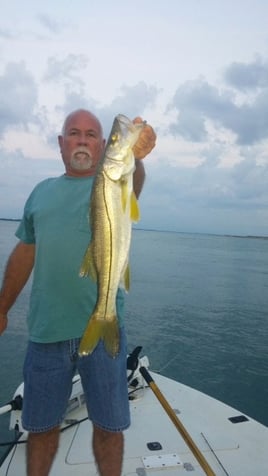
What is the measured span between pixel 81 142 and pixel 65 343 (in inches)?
73.3

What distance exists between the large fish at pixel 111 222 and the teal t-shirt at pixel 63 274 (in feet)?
1.54

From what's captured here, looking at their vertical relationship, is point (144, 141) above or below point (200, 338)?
above

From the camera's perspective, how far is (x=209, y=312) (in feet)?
74.4

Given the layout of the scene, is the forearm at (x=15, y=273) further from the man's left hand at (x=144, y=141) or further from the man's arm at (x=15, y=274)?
the man's left hand at (x=144, y=141)

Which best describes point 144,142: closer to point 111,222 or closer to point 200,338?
point 111,222

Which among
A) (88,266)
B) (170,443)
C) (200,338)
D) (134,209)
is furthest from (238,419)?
(200,338)

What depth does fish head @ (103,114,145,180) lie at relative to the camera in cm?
270

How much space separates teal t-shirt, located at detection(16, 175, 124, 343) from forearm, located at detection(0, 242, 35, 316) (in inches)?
21.2

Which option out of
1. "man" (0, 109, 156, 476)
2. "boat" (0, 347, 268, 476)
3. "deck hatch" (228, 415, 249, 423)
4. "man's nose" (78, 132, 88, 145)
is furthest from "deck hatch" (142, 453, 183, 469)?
"man's nose" (78, 132, 88, 145)

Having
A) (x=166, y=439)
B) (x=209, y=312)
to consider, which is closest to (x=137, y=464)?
(x=166, y=439)

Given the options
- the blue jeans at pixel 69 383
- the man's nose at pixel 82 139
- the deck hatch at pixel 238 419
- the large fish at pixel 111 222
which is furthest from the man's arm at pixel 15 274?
the deck hatch at pixel 238 419

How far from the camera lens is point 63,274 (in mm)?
3512

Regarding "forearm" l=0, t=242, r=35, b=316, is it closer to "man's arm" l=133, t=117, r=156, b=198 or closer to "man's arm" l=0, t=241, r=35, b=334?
"man's arm" l=0, t=241, r=35, b=334

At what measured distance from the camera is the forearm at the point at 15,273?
413 cm
